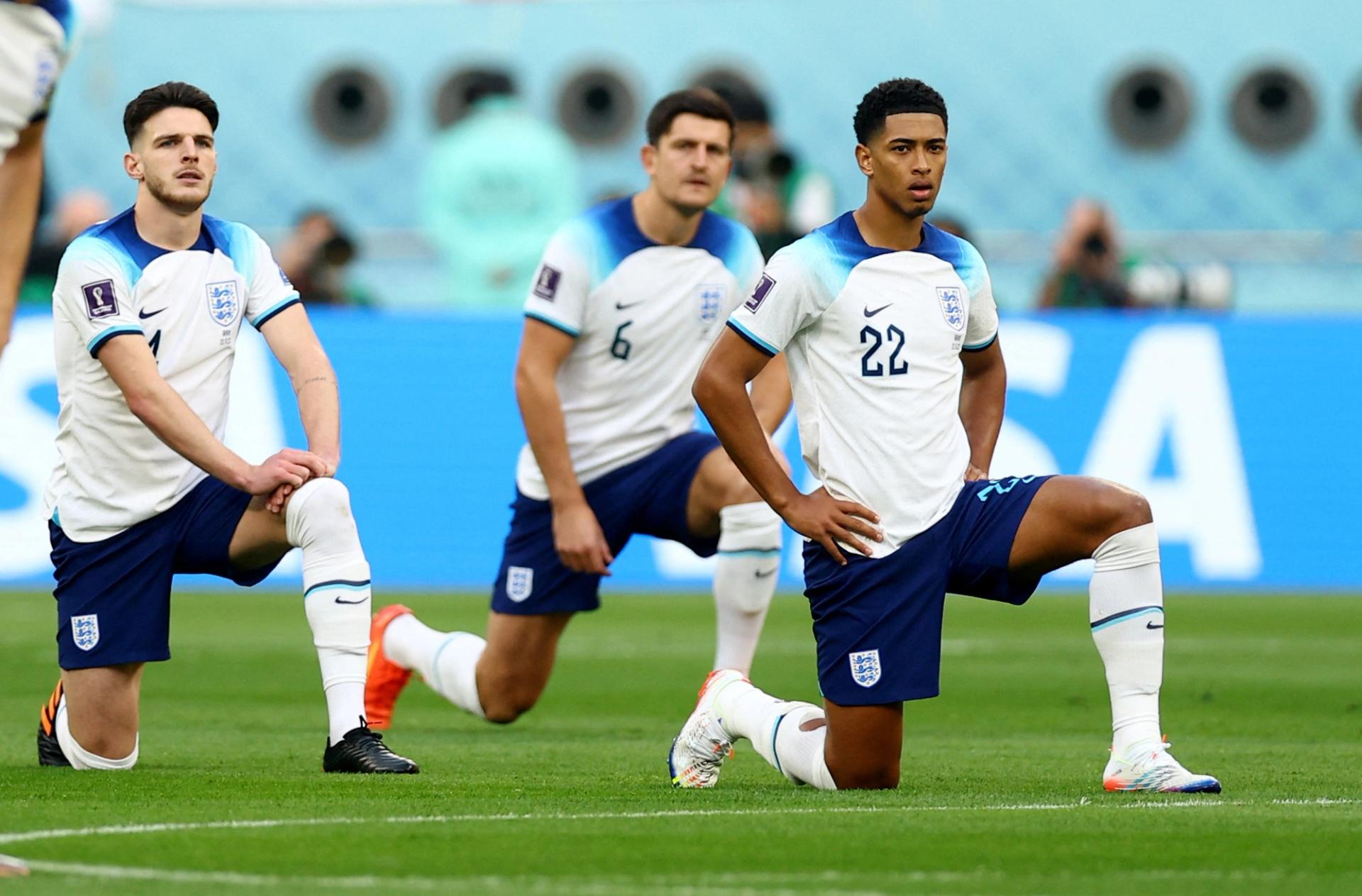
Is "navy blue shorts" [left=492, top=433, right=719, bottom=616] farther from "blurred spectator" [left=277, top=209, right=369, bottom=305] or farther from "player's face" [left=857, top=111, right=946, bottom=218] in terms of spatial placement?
"blurred spectator" [left=277, top=209, right=369, bottom=305]

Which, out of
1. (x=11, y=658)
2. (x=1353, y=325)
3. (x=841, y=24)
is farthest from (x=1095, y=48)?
(x=11, y=658)

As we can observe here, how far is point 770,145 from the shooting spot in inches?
587

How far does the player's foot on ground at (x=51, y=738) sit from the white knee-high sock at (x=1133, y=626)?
3.14 meters

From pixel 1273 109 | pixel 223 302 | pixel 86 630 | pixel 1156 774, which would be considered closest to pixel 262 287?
pixel 223 302

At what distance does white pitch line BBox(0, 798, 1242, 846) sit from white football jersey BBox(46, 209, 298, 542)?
1736 millimetres

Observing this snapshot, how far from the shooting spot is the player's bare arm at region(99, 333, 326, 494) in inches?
279

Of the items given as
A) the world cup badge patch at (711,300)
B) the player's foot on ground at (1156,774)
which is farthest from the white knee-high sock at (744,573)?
the player's foot on ground at (1156,774)

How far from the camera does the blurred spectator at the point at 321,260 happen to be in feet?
55.7

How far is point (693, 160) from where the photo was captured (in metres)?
8.61

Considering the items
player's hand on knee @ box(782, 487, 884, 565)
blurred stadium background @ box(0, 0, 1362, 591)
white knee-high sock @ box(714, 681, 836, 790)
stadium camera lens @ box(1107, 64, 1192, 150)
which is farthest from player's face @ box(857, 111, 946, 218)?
stadium camera lens @ box(1107, 64, 1192, 150)

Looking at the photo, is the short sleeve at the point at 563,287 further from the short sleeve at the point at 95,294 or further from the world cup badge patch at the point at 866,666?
the world cup badge patch at the point at 866,666

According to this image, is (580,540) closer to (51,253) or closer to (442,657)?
(442,657)

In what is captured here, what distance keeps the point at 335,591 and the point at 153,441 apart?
78 cm

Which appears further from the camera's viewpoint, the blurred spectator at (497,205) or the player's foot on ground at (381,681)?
the blurred spectator at (497,205)
